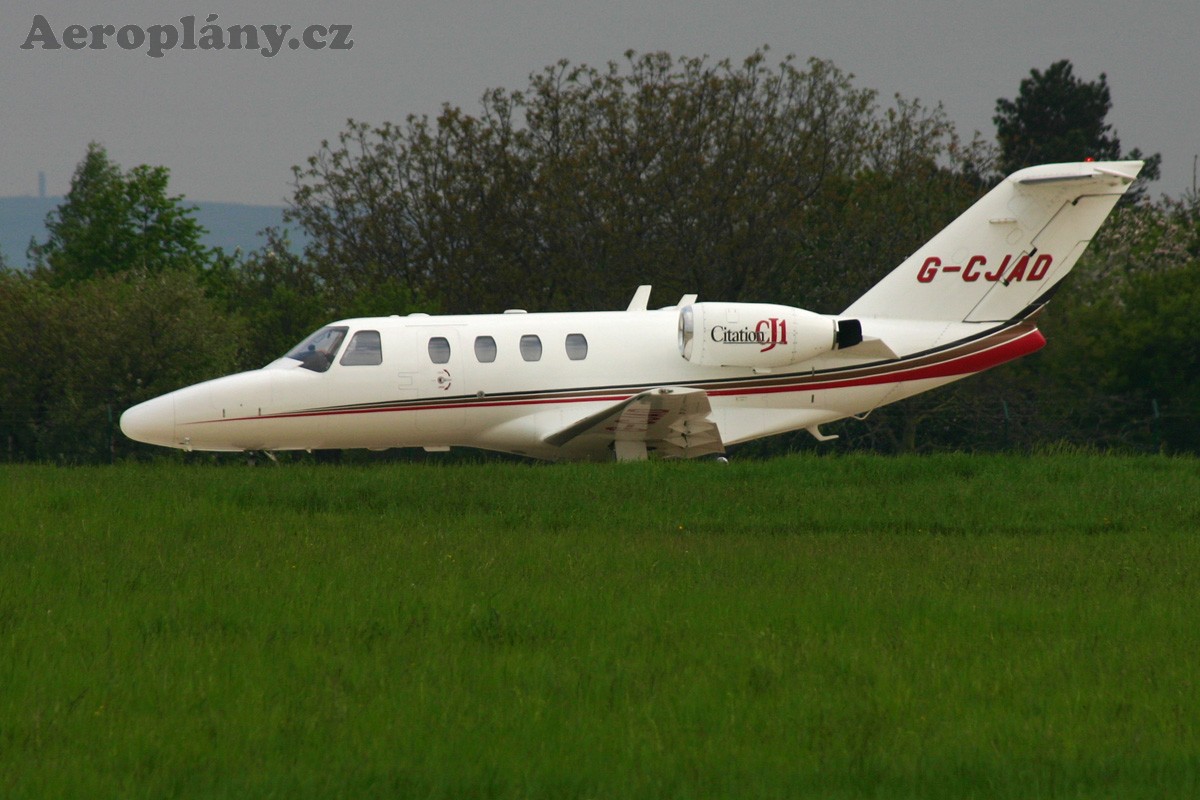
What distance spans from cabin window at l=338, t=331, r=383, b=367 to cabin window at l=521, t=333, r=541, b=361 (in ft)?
6.27

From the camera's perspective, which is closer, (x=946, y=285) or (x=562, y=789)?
(x=562, y=789)

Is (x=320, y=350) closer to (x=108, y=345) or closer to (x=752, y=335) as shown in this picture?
(x=752, y=335)

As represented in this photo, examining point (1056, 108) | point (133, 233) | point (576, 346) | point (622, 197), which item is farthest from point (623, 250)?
point (1056, 108)

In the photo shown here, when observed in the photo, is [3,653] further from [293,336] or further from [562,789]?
[293,336]

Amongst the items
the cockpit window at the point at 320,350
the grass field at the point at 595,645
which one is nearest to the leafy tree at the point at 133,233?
the cockpit window at the point at 320,350

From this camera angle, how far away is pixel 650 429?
1925 cm

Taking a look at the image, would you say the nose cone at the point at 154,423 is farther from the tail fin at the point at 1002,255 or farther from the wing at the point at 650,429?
the tail fin at the point at 1002,255

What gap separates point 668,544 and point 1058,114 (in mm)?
63462

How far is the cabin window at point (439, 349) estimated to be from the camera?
63.1ft

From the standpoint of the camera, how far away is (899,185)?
36.6 metres

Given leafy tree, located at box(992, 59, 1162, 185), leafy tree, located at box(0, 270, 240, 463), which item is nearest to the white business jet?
leafy tree, located at box(0, 270, 240, 463)

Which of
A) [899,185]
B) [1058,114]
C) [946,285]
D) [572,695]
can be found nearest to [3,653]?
[572,695]

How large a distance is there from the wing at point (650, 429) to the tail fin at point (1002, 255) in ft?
9.74

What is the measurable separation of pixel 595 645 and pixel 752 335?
11598 millimetres
